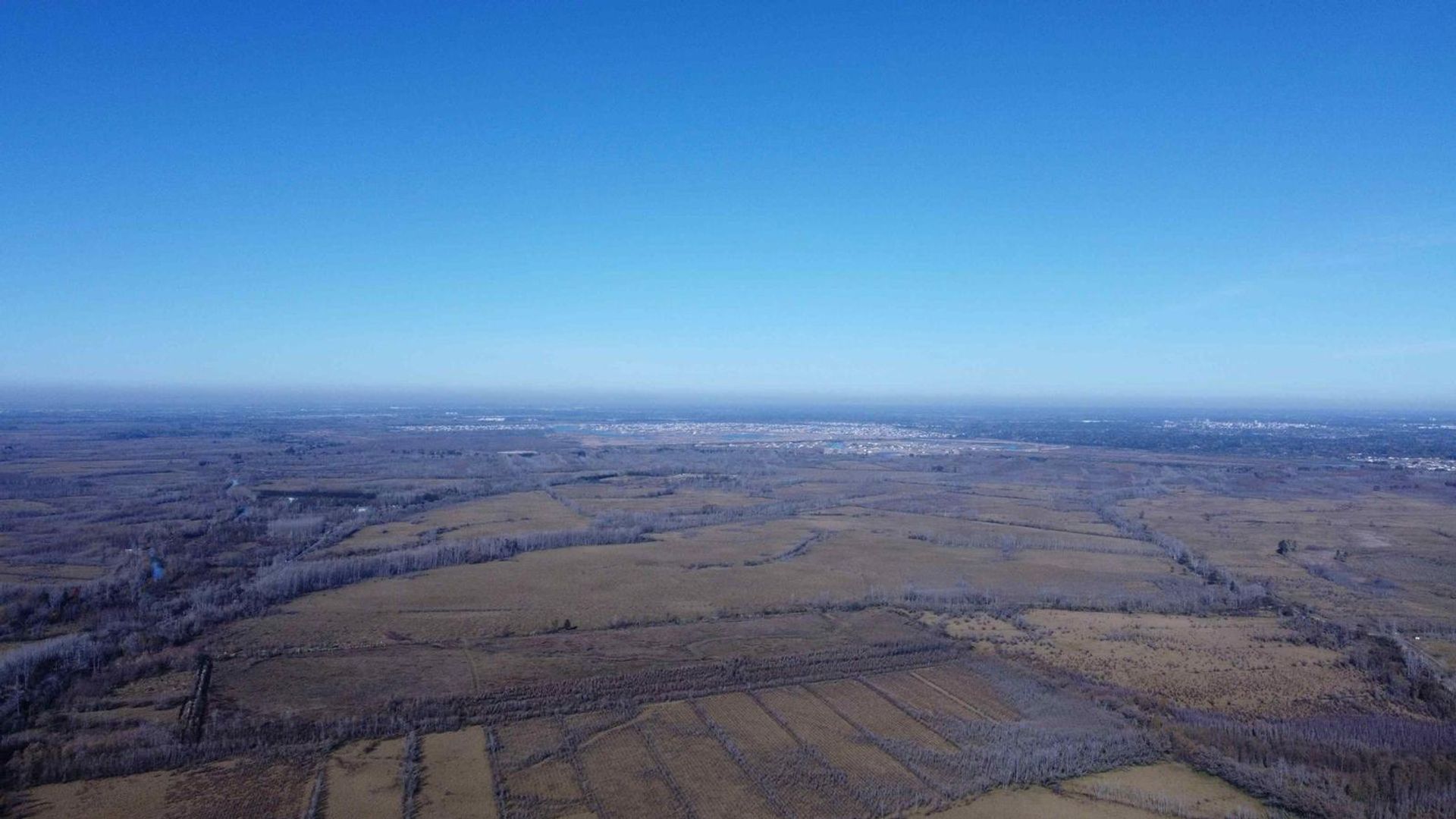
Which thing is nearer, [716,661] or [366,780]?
[366,780]

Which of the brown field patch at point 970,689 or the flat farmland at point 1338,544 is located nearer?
the brown field patch at point 970,689

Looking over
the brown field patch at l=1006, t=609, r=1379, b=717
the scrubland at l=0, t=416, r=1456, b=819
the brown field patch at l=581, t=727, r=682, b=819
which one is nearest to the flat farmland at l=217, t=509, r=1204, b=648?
the scrubland at l=0, t=416, r=1456, b=819

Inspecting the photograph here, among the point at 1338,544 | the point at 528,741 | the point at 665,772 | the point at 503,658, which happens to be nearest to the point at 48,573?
the point at 503,658

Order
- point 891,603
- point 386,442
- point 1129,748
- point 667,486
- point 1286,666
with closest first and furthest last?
point 1129,748 < point 1286,666 < point 891,603 < point 667,486 < point 386,442

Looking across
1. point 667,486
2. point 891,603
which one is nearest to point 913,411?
point 667,486

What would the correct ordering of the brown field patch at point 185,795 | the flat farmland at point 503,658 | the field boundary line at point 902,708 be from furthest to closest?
the flat farmland at point 503,658 < the field boundary line at point 902,708 < the brown field patch at point 185,795

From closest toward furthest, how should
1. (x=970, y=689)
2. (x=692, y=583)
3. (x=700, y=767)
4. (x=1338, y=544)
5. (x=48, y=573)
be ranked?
(x=700, y=767), (x=970, y=689), (x=48, y=573), (x=692, y=583), (x=1338, y=544)

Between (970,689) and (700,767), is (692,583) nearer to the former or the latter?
(970,689)

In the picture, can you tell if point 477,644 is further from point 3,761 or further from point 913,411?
point 913,411

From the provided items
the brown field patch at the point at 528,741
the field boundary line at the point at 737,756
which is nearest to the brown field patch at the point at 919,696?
the field boundary line at the point at 737,756

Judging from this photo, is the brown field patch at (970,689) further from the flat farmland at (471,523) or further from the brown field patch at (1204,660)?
the flat farmland at (471,523)

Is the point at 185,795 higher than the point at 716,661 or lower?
lower
